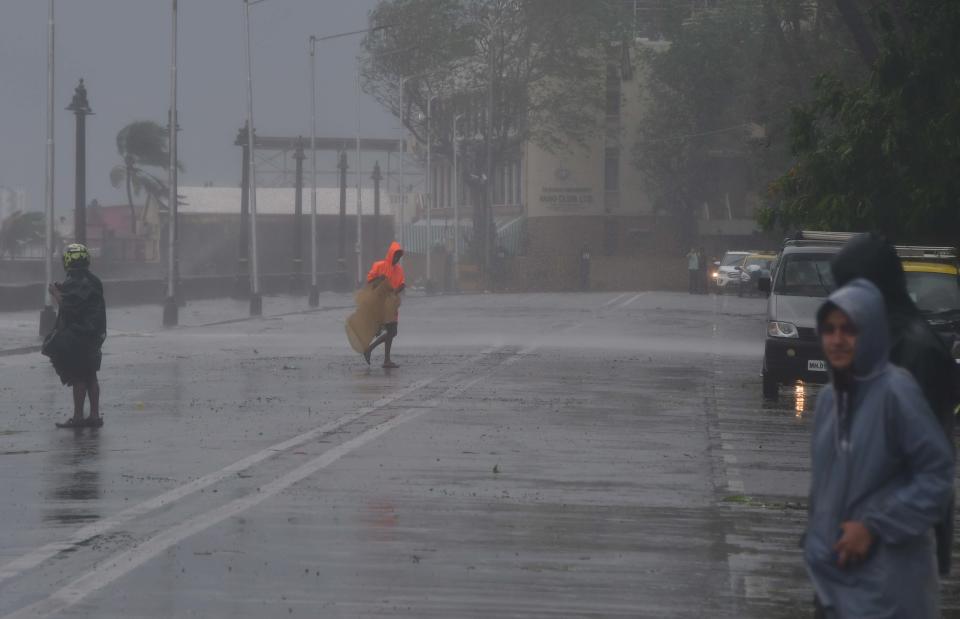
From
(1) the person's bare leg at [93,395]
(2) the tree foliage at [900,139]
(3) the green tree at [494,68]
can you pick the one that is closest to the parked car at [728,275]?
(3) the green tree at [494,68]

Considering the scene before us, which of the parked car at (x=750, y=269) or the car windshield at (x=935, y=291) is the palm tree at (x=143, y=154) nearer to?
the parked car at (x=750, y=269)

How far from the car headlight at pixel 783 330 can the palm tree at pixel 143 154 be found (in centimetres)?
10024

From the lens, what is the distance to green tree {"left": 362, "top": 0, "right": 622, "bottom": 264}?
278ft

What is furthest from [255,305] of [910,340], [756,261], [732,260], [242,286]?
[910,340]

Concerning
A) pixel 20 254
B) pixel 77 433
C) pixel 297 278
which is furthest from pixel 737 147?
pixel 77 433

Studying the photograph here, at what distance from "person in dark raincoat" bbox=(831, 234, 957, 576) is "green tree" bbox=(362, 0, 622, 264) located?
77.3m

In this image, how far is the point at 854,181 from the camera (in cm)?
2475

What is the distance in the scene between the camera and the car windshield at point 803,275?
73.3 ft

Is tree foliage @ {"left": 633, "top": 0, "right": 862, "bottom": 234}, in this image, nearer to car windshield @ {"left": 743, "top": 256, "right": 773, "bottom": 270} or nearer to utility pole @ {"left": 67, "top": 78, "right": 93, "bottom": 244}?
car windshield @ {"left": 743, "top": 256, "right": 773, "bottom": 270}

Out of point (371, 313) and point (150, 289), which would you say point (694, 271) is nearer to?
point (150, 289)

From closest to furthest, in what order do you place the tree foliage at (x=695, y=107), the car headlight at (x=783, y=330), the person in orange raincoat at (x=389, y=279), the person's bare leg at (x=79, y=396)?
the person's bare leg at (x=79, y=396) < the car headlight at (x=783, y=330) < the person in orange raincoat at (x=389, y=279) < the tree foliage at (x=695, y=107)

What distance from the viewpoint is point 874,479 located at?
206 inches

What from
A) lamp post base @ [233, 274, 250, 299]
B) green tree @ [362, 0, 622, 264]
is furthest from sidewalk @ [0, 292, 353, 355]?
green tree @ [362, 0, 622, 264]

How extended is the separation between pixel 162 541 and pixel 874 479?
5.50 metres
